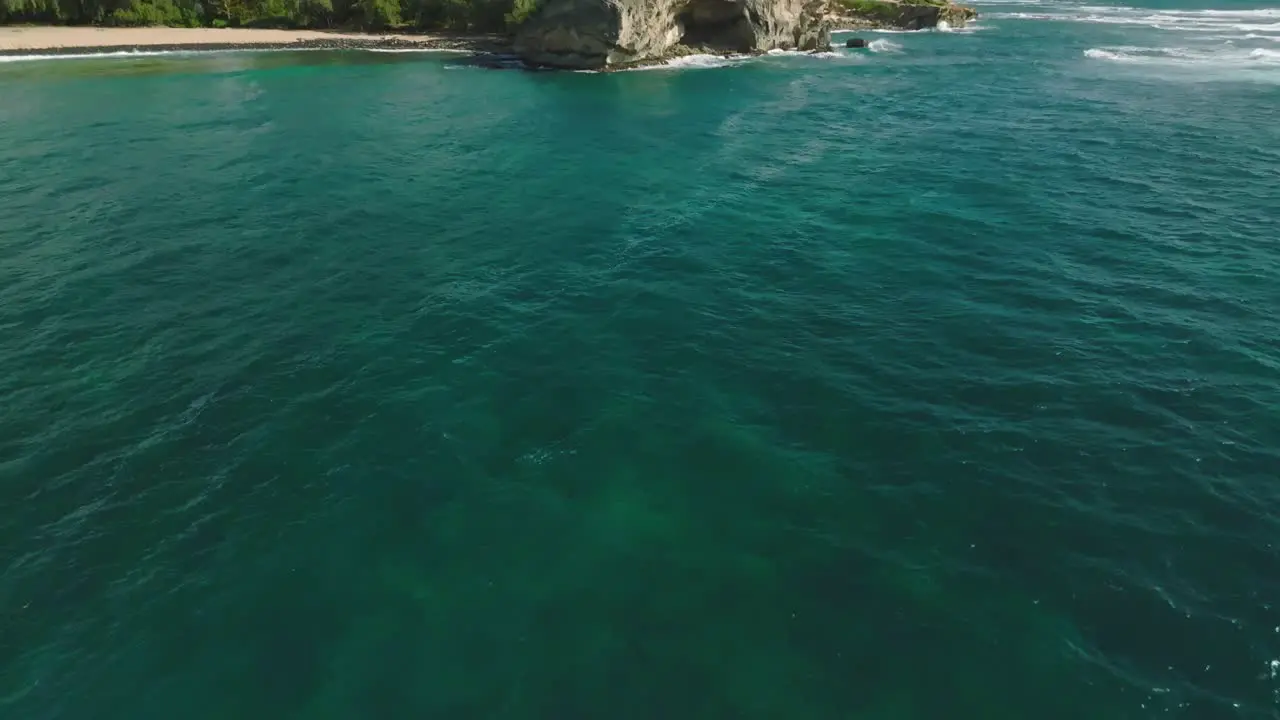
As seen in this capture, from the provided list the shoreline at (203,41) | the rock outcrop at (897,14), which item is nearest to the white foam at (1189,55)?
the rock outcrop at (897,14)

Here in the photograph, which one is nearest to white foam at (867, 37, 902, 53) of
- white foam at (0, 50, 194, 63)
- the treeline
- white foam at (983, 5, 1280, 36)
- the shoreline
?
white foam at (983, 5, 1280, 36)

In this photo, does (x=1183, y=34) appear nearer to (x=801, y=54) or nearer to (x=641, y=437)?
(x=801, y=54)

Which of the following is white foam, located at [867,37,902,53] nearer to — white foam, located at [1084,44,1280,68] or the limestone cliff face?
the limestone cliff face

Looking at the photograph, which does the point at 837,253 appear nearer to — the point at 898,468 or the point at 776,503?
the point at 898,468

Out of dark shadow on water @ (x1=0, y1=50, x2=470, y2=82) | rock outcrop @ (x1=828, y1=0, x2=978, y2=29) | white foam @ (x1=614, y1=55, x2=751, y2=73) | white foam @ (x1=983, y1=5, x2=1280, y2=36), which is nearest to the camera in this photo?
dark shadow on water @ (x1=0, y1=50, x2=470, y2=82)

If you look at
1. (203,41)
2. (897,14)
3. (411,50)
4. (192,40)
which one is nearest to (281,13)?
(203,41)

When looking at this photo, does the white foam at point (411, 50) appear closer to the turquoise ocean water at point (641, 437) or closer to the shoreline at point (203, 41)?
the shoreline at point (203, 41)
